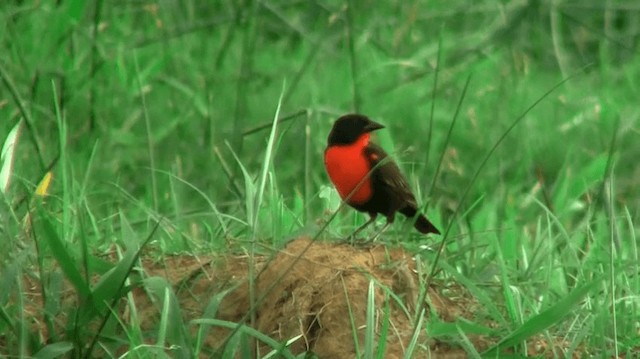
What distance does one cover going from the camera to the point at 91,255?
14.3ft

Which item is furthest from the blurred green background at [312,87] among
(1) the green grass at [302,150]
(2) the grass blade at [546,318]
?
(2) the grass blade at [546,318]

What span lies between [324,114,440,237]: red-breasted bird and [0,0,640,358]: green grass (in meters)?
0.11

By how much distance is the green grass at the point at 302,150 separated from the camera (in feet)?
13.9

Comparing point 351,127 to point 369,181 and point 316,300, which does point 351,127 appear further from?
point 316,300

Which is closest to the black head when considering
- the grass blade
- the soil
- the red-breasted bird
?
the red-breasted bird

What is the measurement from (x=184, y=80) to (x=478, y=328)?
13.9ft

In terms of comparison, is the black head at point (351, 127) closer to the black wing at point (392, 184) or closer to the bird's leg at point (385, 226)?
the black wing at point (392, 184)

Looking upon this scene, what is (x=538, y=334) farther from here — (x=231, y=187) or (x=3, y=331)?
(x=231, y=187)

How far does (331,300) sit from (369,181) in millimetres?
926

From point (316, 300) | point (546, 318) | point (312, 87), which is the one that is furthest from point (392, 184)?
point (312, 87)

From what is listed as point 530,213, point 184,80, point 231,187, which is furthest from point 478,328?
point 184,80

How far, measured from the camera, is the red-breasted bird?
5.13 m

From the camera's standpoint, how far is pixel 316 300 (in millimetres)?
4277

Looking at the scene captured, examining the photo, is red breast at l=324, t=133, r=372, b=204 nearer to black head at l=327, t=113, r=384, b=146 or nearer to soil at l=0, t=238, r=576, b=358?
black head at l=327, t=113, r=384, b=146
